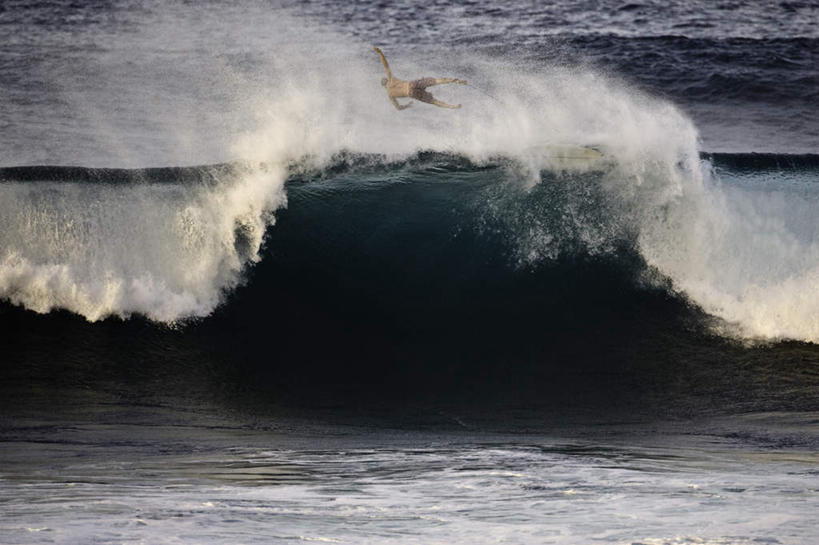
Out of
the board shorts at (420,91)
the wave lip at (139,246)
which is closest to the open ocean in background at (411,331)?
the wave lip at (139,246)

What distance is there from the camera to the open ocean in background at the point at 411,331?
4891 mm

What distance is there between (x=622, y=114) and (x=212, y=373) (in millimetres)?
5133

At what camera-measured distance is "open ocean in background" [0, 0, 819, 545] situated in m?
4.89

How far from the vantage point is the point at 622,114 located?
10.6m

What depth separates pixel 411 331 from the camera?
8.89m

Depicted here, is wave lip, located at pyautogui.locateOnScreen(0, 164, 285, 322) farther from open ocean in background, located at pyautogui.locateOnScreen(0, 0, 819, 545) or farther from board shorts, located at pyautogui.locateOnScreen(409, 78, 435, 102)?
board shorts, located at pyautogui.locateOnScreen(409, 78, 435, 102)

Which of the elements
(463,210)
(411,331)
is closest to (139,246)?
(411,331)

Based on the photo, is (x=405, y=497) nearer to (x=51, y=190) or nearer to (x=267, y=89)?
(x=51, y=190)

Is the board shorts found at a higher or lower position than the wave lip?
higher

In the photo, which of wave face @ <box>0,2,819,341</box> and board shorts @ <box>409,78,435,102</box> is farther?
wave face @ <box>0,2,819,341</box>

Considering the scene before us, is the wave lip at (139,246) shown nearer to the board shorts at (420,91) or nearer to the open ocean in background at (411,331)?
the open ocean in background at (411,331)

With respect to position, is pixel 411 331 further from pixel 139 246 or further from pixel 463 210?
pixel 139 246

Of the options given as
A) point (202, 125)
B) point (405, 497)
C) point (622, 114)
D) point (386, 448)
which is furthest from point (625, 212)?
point (202, 125)

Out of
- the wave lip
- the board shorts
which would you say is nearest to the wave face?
the wave lip
